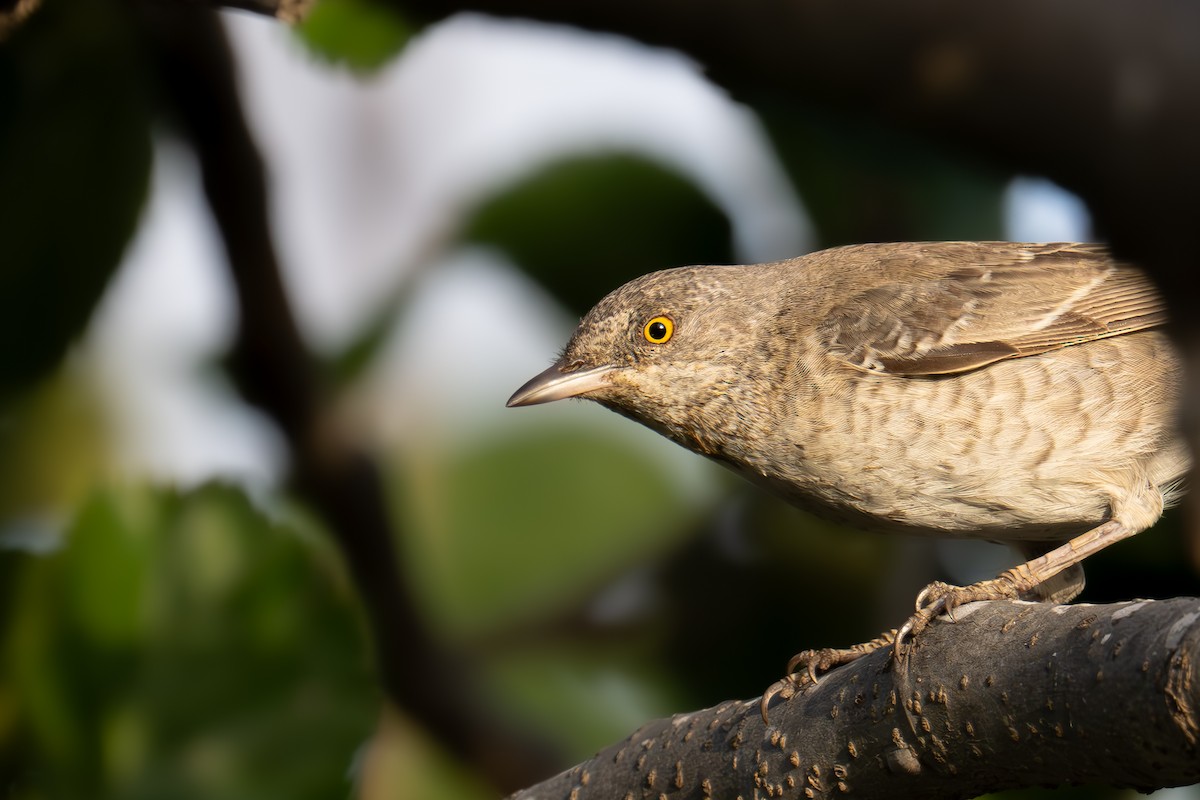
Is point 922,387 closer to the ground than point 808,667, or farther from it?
farther from it

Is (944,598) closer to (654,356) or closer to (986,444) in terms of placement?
(986,444)

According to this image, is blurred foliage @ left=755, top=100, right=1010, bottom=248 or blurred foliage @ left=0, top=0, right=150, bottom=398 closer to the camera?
blurred foliage @ left=0, top=0, right=150, bottom=398

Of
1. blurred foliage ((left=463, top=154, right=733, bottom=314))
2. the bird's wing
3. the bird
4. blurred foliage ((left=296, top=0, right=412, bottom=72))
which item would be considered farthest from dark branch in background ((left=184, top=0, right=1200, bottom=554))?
blurred foliage ((left=463, top=154, right=733, bottom=314))

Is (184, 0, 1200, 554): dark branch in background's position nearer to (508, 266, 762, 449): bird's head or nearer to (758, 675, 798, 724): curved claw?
(758, 675, 798, 724): curved claw

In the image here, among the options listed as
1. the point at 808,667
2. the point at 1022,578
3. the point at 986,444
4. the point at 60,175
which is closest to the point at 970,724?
the point at 808,667

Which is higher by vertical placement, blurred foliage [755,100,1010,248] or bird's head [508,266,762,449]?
blurred foliage [755,100,1010,248]

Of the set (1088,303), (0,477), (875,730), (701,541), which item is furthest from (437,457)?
(875,730)

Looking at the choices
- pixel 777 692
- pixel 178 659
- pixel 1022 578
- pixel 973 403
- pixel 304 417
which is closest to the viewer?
pixel 777 692
